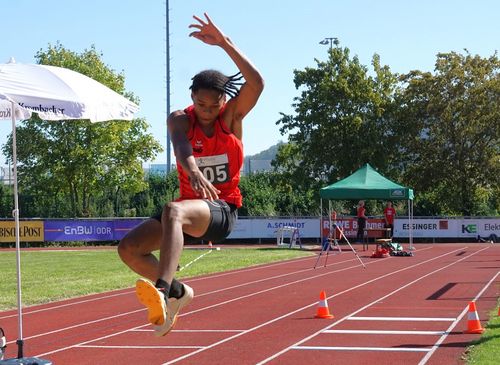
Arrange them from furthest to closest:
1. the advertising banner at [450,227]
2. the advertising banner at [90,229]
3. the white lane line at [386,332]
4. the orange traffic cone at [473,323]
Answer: the advertising banner at [90,229] < the advertising banner at [450,227] < the white lane line at [386,332] < the orange traffic cone at [473,323]

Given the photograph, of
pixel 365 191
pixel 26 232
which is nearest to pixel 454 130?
pixel 365 191

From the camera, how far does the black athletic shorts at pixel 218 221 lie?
4.78 m

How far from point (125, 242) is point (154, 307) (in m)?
0.67

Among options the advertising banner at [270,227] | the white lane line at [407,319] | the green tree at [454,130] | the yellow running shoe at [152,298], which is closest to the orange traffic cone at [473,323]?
the white lane line at [407,319]

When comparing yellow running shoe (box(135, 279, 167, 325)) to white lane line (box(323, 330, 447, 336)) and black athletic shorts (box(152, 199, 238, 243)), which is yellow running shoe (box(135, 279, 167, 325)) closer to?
black athletic shorts (box(152, 199, 238, 243))

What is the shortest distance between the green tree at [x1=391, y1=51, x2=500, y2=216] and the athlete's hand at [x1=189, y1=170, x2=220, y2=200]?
130 ft

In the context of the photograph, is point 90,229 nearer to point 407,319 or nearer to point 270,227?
point 270,227

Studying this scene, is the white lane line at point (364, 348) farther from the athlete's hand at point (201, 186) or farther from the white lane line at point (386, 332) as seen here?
the athlete's hand at point (201, 186)

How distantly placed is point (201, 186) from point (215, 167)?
48cm

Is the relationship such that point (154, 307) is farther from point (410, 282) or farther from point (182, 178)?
point (410, 282)

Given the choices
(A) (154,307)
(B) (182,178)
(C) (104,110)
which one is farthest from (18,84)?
(A) (154,307)

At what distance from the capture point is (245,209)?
154 ft

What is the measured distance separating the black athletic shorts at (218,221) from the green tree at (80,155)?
133 ft

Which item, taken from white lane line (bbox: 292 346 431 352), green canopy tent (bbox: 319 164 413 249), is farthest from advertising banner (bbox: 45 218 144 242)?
white lane line (bbox: 292 346 431 352)
